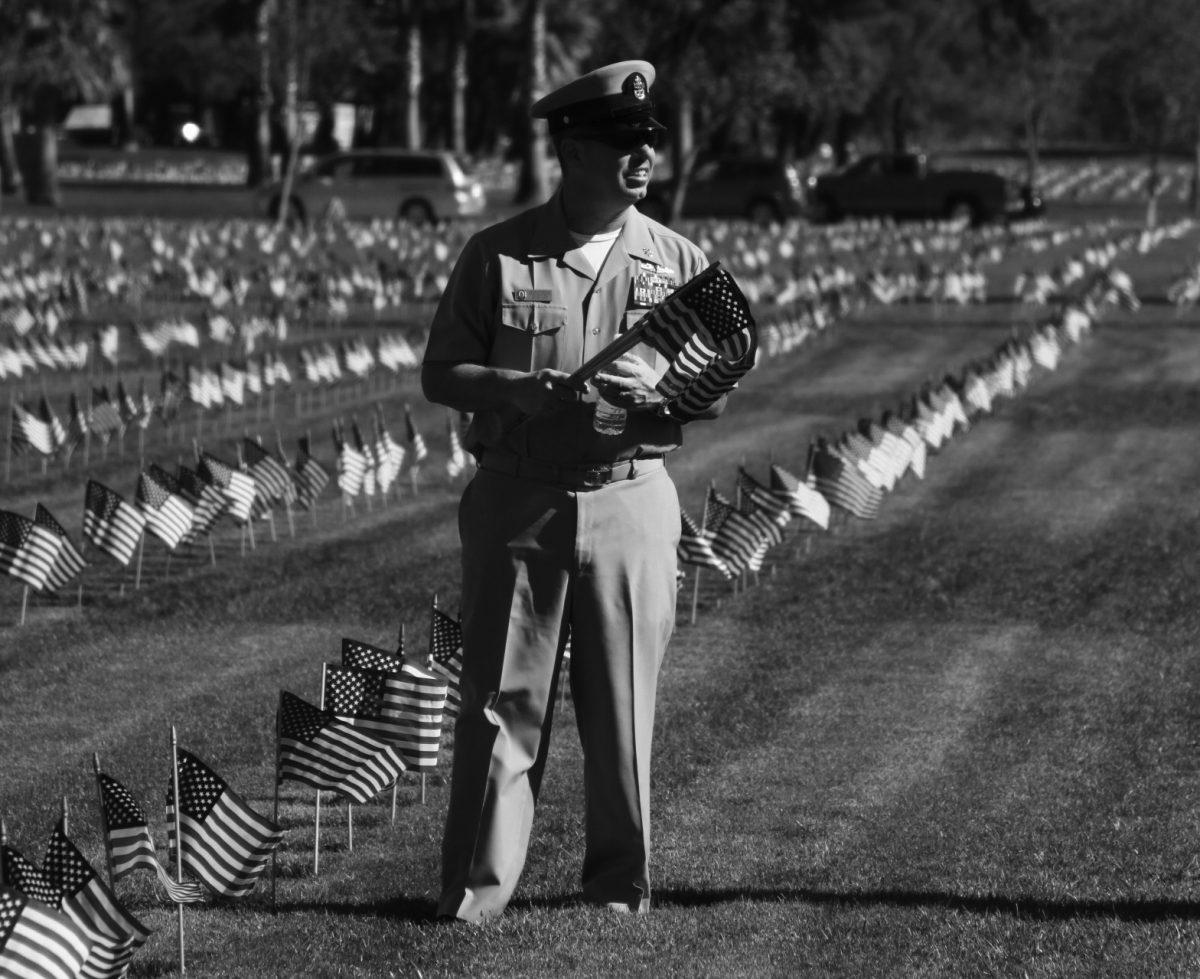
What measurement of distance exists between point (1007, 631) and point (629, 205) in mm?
6104

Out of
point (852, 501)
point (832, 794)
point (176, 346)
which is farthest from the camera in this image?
point (176, 346)

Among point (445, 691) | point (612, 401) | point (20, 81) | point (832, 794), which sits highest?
point (612, 401)

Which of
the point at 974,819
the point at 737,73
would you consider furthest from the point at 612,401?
the point at 737,73

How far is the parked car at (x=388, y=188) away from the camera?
1989 inches

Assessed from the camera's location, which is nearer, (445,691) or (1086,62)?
(445,691)

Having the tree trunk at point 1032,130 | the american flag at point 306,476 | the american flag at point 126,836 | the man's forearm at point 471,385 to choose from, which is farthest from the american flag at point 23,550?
the tree trunk at point 1032,130

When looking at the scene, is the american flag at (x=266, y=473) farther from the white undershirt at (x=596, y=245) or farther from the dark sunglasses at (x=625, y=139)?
the dark sunglasses at (x=625, y=139)

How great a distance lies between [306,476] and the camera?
1398 centimetres

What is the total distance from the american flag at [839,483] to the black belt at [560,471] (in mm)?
7675

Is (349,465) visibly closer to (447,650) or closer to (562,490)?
(447,650)

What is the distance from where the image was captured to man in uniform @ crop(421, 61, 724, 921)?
18.9 feet

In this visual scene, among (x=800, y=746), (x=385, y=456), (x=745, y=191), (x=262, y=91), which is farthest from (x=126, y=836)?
(x=262, y=91)

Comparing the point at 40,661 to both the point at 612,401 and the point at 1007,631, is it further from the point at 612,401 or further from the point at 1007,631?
the point at 612,401

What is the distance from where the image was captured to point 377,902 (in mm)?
6648
